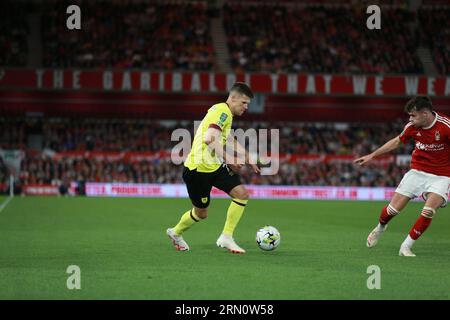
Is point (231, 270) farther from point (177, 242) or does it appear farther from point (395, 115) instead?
point (395, 115)

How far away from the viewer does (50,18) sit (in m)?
41.2

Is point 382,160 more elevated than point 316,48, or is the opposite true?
point 316,48

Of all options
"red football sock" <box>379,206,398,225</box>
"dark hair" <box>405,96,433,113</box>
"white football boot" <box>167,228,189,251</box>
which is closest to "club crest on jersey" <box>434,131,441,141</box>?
"dark hair" <box>405,96,433,113</box>

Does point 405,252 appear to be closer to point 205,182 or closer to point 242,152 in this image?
point 242,152

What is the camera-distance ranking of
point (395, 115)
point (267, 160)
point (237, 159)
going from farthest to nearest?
point (395, 115) → point (267, 160) → point (237, 159)

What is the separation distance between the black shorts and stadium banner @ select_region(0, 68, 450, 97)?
27.2m

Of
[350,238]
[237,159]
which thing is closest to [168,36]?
[350,238]

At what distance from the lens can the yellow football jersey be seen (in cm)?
1078

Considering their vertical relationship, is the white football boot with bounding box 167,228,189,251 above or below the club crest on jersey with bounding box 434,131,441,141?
below

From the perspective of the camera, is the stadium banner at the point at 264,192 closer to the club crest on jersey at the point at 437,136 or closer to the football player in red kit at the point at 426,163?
the football player in red kit at the point at 426,163

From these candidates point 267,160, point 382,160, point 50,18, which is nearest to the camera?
point 267,160

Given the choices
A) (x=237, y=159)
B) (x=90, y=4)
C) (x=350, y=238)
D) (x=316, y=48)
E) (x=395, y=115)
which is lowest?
(x=350, y=238)

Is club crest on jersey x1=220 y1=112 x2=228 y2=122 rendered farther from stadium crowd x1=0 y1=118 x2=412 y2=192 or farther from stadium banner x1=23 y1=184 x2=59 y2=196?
stadium banner x1=23 y1=184 x2=59 y2=196

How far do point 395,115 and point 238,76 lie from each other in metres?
11.1
